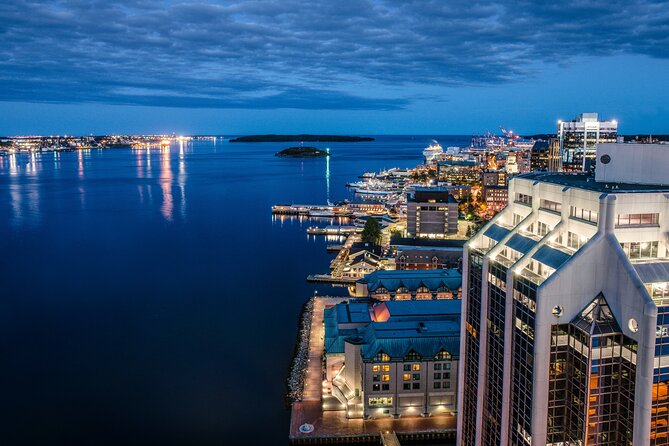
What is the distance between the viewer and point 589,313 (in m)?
12.2

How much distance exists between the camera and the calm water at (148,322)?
1058 inches

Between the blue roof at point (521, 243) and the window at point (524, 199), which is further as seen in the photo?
the window at point (524, 199)

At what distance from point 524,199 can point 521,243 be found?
180cm

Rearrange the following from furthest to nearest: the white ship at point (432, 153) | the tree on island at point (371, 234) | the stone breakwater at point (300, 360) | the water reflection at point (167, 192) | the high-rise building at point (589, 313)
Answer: the white ship at point (432, 153), the water reflection at point (167, 192), the tree on island at point (371, 234), the stone breakwater at point (300, 360), the high-rise building at point (589, 313)

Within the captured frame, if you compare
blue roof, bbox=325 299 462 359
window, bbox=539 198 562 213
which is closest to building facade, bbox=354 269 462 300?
blue roof, bbox=325 299 462 359

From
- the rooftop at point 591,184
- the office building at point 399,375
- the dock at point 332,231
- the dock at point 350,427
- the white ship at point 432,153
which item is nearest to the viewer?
the rooftop at point 591,184

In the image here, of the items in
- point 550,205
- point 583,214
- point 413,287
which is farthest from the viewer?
point 413,287

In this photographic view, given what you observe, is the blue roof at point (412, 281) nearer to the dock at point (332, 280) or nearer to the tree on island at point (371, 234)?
the dock at point (332, 280)

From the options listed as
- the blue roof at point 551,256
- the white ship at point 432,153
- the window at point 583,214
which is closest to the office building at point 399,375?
the blue roof at point 551,256

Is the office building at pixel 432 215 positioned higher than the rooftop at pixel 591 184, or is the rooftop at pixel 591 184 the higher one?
the rooftop at pixel 591 184

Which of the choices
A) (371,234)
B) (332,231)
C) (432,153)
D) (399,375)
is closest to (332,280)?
(371,234)

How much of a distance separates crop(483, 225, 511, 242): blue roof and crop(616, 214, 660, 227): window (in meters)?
3.79

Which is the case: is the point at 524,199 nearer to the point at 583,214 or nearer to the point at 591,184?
the point at 591,184

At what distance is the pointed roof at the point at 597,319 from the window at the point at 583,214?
169 centimetres
